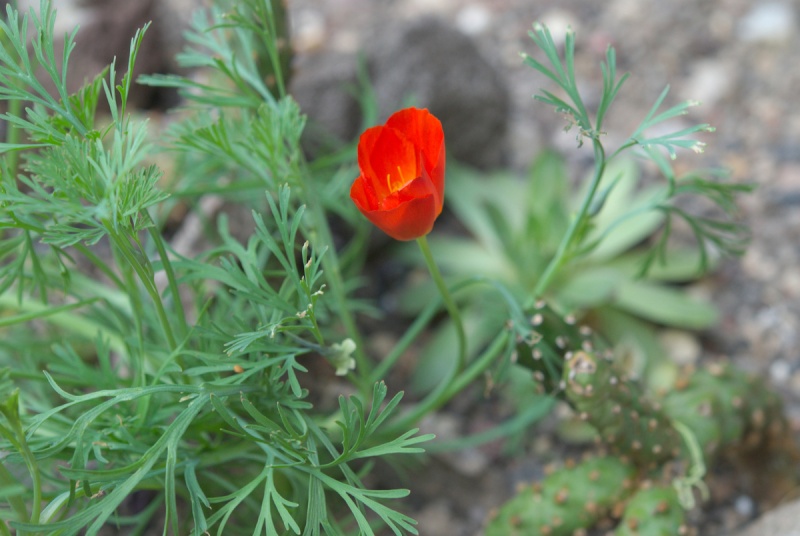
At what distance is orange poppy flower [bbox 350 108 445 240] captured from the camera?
2.33ft

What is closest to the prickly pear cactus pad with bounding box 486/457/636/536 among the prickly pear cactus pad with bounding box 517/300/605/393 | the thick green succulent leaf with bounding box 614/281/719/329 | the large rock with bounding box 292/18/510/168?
the prickly pear cactus pad with bounding box 517/300/605/393

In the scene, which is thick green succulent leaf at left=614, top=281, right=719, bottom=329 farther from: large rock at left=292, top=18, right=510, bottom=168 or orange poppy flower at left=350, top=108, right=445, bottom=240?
orange poppy flower at left=350, top=108, right=445, bottom=240

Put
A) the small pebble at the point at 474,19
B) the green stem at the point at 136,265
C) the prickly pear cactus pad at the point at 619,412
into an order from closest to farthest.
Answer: the green stem at the point at 136,265 < the prickly pear cactus pad at the point at 619,412 < the small pebble at the point at 474,19

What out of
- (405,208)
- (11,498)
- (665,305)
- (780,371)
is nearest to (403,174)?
(405,208)

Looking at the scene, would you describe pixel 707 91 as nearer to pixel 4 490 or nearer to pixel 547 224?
pixel 547 224

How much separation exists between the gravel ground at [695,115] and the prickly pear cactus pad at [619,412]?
0.86ft

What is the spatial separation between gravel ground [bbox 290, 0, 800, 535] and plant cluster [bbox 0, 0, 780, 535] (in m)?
0.18

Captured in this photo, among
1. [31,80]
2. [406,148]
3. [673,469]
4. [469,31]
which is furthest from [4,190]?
[469,31]

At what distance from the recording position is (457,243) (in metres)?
1.60

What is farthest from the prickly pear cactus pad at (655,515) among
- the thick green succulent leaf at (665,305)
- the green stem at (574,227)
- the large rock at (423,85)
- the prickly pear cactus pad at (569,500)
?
the large rock at (423,85)

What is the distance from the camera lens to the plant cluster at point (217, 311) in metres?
0.70

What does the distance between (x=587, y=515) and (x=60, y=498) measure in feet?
2.17

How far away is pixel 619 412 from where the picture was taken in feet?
3.15

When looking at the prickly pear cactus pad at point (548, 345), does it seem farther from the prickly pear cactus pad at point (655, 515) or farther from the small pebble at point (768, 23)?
the small pebble at point (768, 23)
